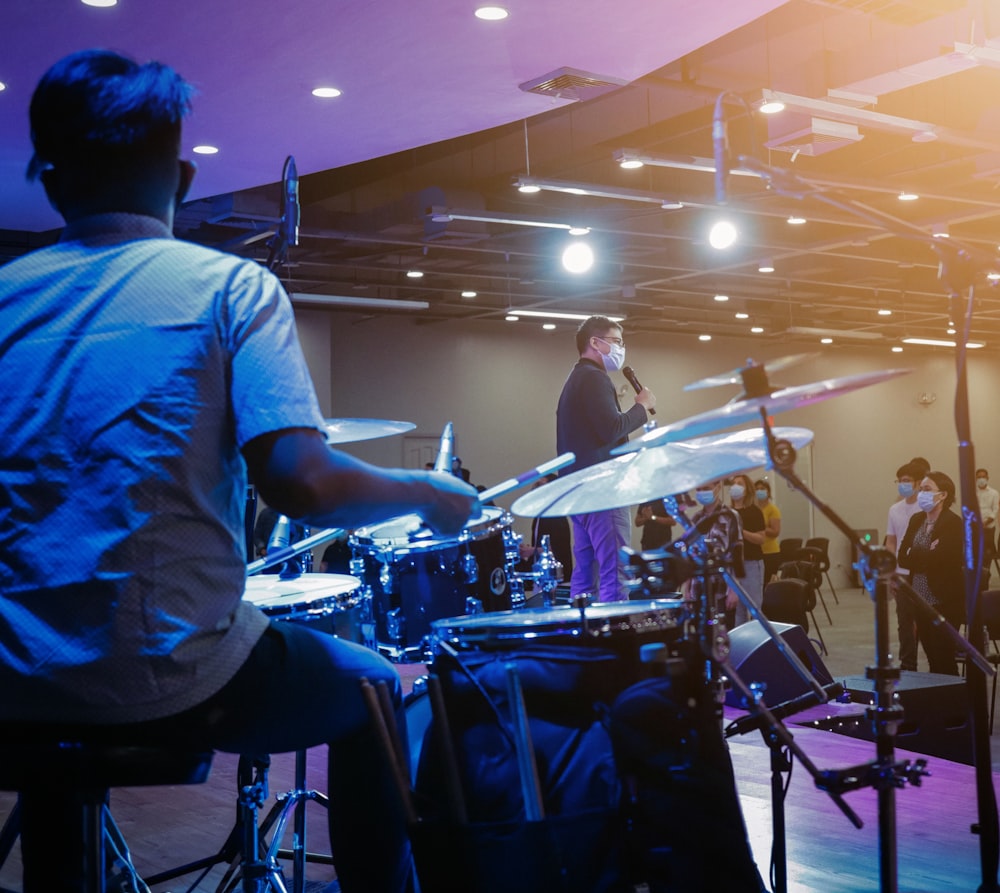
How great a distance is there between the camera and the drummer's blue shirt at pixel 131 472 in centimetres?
132

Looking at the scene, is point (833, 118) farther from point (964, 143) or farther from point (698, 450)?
point (698, 450)

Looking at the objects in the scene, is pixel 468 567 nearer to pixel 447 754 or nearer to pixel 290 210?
pixel 290 210

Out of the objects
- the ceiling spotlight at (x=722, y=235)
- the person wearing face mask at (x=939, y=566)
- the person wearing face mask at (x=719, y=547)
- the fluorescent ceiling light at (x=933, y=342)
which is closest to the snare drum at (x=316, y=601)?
the person wearing face mask at (x=719, y=547)

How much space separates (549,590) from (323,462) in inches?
81.6

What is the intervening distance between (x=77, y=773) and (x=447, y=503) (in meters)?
0.57

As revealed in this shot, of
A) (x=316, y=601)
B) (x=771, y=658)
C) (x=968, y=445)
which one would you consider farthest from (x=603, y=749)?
(x=771, y=658)

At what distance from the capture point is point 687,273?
13883 millimetres

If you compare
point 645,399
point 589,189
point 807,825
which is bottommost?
point 807,825

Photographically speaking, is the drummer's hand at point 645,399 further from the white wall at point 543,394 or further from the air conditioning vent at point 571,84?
the white wall at point 543,394

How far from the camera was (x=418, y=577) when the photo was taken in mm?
3445

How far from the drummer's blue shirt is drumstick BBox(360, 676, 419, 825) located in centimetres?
25

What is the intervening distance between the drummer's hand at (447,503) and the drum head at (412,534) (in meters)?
1.80

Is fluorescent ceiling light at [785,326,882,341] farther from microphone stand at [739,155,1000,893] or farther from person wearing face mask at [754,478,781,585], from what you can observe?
microphone stand at [739,155,1000,893]

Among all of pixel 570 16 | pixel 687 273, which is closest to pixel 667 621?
pixel 570 16
